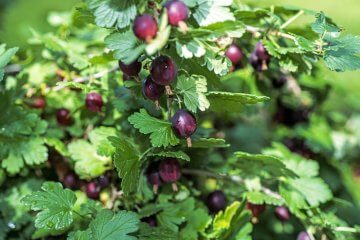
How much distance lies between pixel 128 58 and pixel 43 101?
50 cm

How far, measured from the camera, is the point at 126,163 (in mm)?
858

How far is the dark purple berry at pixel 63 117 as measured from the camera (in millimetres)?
1160

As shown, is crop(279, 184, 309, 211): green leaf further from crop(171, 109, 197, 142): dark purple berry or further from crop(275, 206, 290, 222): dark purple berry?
crop(171, 109, 197, 142): dark purple berry

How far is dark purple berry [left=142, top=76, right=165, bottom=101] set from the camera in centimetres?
83

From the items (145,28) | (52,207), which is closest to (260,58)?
(145,28)

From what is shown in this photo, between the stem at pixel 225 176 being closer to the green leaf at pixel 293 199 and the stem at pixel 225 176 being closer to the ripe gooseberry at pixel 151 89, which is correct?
the green leaf at pixel 293 199

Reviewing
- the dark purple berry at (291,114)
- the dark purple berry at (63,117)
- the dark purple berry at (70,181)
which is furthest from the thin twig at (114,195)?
the dark purple berry at (291,114)

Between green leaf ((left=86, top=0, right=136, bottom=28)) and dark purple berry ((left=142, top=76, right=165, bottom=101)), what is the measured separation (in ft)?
0.37

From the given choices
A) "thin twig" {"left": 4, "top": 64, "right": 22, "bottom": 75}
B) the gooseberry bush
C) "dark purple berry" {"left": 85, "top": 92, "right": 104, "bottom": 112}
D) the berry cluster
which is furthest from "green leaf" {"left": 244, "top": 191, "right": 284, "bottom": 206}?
"thin twig" {"left": 4, "top": 64, "right": 22, "bottom": 75}

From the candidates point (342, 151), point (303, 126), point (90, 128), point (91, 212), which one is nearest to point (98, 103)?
point (90, 128)

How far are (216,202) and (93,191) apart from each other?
0.26 m

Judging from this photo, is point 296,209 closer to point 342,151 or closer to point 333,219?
point 333,219

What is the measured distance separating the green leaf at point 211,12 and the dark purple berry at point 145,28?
10 cm

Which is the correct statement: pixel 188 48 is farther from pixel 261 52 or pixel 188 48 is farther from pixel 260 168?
pixel 260 168
